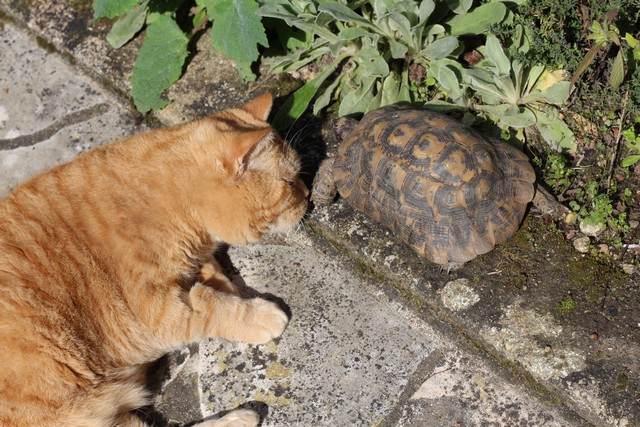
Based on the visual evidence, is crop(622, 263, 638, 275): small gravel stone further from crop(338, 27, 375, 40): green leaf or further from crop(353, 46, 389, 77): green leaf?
crop(338, 27, 375, 40): green leaf

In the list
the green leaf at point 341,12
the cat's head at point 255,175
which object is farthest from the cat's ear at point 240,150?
the green leaf at point 341,12

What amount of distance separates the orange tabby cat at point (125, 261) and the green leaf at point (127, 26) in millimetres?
1204

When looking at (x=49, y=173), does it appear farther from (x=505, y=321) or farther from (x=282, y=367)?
(x=505, y=321)

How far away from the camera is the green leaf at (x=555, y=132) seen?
3.25 m

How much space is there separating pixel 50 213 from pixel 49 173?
0.27 meters

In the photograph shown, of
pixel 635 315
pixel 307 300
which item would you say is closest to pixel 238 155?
pixel 307 300

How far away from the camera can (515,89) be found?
3279mm

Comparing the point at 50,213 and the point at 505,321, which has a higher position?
the point at 50,213

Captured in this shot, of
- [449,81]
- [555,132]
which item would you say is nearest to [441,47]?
[449,81]

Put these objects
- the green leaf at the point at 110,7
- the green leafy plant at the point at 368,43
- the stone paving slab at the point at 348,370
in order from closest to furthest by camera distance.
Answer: the stone paving slab at the point at 348,370 → the green leafy plant at the point at 368,43 → the green leaf at the point at 110,7

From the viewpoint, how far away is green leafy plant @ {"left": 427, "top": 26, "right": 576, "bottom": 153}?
321 cm

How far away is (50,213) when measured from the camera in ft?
9.68

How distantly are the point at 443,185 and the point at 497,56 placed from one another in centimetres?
70

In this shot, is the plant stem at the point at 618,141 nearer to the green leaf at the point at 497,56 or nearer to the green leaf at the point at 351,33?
the green leaf at the point at 497,56
